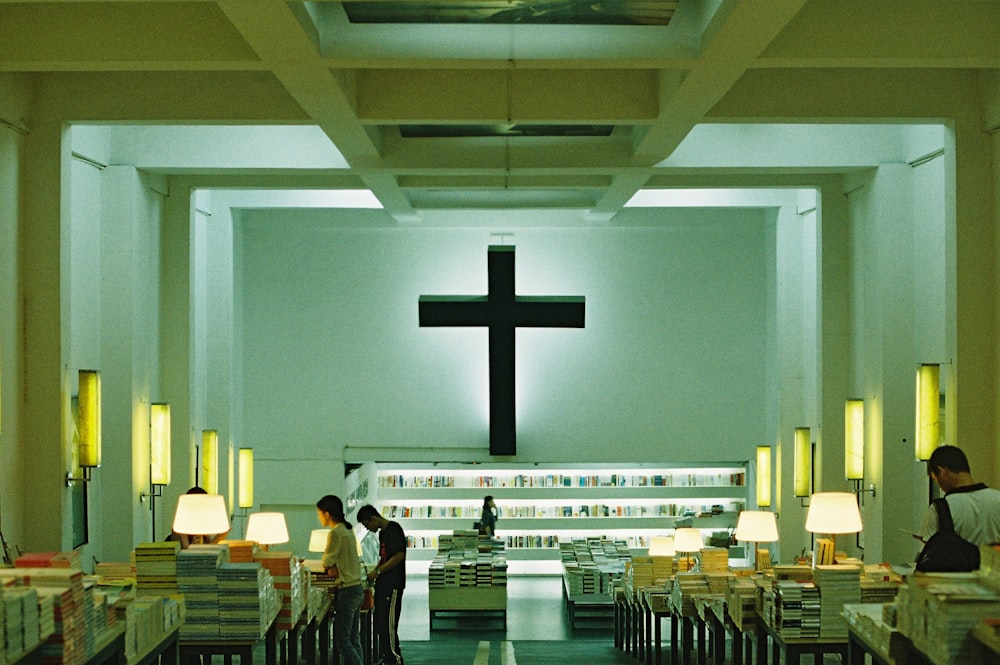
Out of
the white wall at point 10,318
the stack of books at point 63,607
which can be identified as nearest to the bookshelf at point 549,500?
the white wall at point 10,318

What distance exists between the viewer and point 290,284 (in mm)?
14242

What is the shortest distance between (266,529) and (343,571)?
A: 2123 millimetres

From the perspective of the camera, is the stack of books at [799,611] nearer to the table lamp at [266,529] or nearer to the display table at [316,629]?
the display table at [316,629]

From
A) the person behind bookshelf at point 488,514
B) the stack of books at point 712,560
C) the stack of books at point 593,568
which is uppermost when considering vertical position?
the stack of books at point 712,560

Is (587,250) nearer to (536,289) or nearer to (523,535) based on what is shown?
(536,289)

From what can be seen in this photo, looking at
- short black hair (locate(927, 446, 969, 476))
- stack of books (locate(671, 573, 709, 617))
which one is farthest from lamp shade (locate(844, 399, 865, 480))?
short black hair (locate(927, 446, 969, 476))

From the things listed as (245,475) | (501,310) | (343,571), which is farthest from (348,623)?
(501,310)

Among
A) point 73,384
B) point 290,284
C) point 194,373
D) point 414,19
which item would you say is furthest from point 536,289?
point 414,19

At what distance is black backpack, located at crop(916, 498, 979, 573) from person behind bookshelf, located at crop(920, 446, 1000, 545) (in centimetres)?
19

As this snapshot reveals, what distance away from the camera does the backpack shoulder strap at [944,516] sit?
484cm

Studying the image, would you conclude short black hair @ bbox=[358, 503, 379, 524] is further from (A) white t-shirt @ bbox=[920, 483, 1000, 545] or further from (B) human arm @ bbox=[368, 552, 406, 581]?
(A) white t-shirt @ bbox=[920, 483, 1000, 545]

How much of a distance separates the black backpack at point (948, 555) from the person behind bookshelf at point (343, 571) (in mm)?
3913

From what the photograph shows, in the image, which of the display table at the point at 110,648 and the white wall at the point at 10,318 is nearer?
the display table at the point at 110,648

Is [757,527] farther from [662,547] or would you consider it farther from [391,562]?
[391,562]
